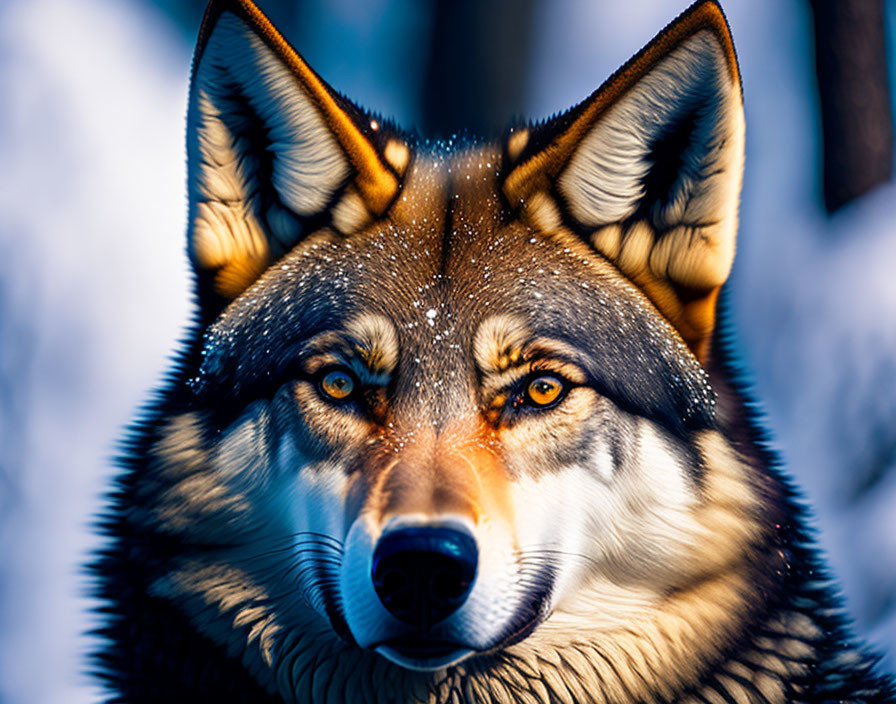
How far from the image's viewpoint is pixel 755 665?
1.71 metres

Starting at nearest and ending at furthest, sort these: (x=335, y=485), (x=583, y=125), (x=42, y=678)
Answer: (x=335, y=485) → (x=583, y=125) → (x=42, y=678)

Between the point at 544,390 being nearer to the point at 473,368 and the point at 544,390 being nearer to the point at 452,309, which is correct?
the point at 473,368

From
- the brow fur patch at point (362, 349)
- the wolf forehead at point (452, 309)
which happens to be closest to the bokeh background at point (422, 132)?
the wolf forehead at point (452, 309)

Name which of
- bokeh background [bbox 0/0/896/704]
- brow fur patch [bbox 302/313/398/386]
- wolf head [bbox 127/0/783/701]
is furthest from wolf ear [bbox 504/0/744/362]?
brow fur patch [bbox 302/313/398/386]

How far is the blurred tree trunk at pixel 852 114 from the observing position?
1.91 metres

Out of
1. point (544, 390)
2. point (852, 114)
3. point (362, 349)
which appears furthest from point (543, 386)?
point (852, 114)

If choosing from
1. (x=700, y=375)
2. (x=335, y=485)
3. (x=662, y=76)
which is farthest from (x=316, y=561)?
(x=662, y=76)

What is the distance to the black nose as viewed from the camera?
1264 mm

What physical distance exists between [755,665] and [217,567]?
133 centimetres

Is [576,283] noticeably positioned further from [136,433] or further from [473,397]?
[136,433]

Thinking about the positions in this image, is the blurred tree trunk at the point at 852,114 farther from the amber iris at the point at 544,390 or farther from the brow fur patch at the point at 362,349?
the brow fur patch at the point at 362,349

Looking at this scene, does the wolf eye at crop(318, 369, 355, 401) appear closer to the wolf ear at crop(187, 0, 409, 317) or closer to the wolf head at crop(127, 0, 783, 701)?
the wolf head at crop(127, 0, 783, 701)

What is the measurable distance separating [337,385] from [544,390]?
0.48 metres

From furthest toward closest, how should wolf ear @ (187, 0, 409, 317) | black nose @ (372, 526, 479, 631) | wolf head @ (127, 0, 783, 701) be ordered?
wolf ear @ (187, 0, 409, 317), wolf head @ (127, 0, 783, 701), black nose @ (372, 526, 479, 631)
